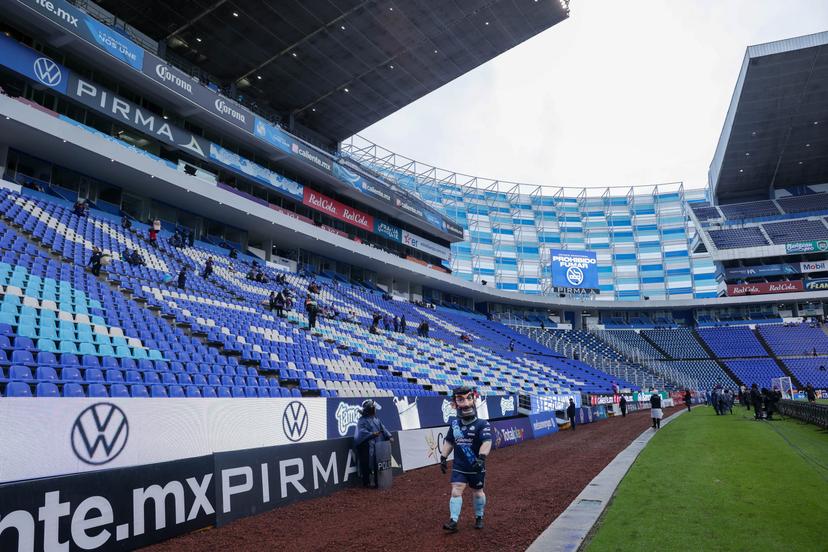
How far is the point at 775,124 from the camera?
49562 mm

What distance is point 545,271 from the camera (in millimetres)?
67938

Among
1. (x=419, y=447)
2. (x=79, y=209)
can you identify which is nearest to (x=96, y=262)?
(x=79, y=209)

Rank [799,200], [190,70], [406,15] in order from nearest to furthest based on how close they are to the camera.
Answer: [406,15], [190,70], [799,200]

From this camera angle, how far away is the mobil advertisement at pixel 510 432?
16.8 meters

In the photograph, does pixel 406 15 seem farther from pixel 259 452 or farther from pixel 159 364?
pixel 259 452

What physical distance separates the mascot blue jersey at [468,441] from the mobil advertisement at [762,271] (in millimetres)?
63733

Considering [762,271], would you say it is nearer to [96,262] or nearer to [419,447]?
[419,447]

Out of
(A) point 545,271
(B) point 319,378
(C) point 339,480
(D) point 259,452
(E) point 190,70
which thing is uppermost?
(E) point 190,70

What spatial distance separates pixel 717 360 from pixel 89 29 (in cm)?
5725

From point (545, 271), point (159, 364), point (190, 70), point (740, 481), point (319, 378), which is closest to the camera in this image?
point (740, 481)

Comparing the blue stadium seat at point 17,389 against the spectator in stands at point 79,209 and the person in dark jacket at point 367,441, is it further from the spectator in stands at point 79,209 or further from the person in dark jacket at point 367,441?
the spectator in stands at point 79,209

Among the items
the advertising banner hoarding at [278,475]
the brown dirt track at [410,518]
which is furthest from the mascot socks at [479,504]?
the advertising banner hoarding at [278,475]

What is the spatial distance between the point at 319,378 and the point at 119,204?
1674 centimetres

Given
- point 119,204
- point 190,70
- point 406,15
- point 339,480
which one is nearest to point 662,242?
point 406,15
